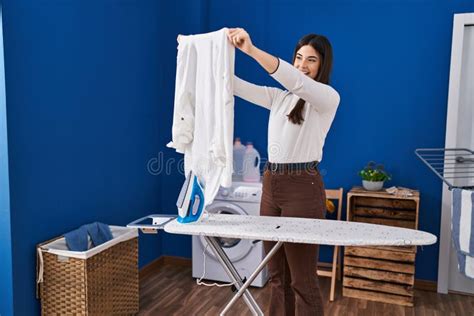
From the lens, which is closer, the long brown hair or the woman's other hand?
the woman's other hand

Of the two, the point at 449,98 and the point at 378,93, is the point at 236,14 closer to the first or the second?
the point at 378,93

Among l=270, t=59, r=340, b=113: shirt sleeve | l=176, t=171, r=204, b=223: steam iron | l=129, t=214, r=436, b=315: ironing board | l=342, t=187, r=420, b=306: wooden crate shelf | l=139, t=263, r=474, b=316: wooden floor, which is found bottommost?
l=139, t=263, r=474, b=316: wooden floor

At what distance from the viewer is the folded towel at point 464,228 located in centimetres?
212

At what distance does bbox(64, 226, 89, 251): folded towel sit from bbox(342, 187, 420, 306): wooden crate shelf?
5.47ft

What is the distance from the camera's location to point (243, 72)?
3.38m

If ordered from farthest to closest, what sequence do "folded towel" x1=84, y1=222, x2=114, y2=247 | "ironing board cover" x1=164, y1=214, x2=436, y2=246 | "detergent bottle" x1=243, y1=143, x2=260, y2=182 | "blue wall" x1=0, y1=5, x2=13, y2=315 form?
"detergent bottle" x1=243, y1=143, x2=260, y2=182, "folded towel" x1=84, y1=222, x2=114, y2=247, "blue wall" x1=0, y1=5, x2=13, y2=315, "ironing board cover" x1=164, y1=214, x2=436, y2=246

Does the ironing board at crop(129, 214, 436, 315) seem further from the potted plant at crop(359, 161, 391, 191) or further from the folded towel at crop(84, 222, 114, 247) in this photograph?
the potted plant at crop(359, 161, 391, 191)

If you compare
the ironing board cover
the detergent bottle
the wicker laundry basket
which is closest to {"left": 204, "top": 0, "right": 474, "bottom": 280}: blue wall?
the detergent bottle

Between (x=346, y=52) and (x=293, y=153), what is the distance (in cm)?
166

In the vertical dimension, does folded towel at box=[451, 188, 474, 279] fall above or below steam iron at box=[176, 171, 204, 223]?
below

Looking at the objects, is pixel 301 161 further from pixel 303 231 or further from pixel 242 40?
pixel 242 40

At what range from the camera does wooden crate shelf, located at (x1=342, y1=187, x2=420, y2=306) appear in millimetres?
2770

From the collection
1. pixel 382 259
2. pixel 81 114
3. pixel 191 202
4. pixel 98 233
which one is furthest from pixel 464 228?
pixel 81 114

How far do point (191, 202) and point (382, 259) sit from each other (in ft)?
5.40
